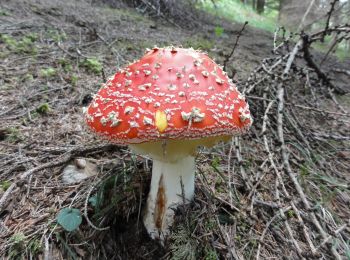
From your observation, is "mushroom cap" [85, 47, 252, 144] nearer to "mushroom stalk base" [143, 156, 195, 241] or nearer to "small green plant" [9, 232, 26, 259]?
"mushroom stalk base" [143, 156, 195, 241]

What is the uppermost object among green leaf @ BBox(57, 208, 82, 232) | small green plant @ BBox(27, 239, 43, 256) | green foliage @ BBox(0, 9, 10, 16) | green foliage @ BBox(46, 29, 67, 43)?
green leaf @ BBox(57, 208, 82, 232)

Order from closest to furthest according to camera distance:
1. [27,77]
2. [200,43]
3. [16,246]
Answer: [16,246], [27,77], [200,43]

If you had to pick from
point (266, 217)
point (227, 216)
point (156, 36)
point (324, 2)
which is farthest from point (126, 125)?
point (324, 2)

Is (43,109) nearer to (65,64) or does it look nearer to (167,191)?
(65,64)

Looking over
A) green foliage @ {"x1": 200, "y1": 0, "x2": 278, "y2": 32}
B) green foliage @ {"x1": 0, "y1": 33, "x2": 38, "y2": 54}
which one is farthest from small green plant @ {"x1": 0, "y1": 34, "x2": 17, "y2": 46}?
green foliage @ {"x1": 200, "y1": 0, "x2": 278, "y2": 32}

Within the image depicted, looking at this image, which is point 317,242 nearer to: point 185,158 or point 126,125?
point 185,158

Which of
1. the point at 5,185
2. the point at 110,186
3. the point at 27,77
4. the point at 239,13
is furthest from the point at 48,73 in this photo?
the point at 239,13
